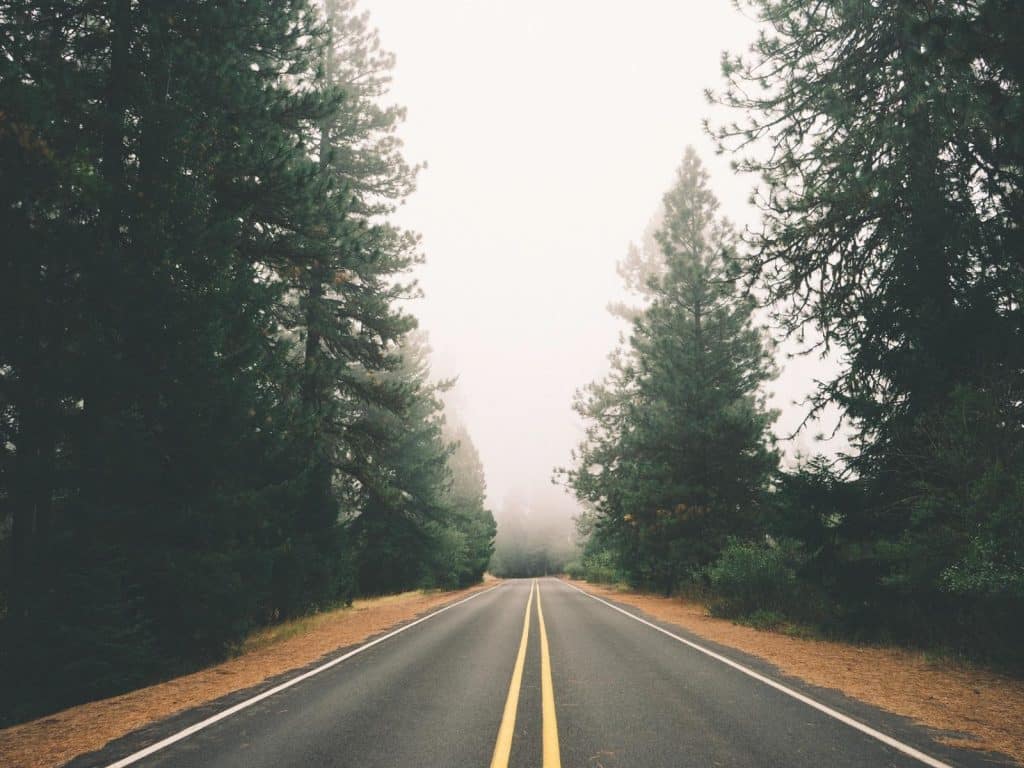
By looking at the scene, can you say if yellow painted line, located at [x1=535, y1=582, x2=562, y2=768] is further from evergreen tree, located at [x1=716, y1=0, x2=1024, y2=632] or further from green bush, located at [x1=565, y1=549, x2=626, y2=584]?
green bush, located at [x1=565, y1=549, x2=626, y2=584]

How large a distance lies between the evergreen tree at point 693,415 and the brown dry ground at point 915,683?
308 inches

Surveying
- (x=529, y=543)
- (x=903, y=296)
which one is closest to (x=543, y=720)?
(x=903, y=296)

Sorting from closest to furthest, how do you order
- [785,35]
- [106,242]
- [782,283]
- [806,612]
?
[106,242], [785,35], [782,283], [806,612]

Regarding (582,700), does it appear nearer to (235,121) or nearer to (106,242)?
(106,242)

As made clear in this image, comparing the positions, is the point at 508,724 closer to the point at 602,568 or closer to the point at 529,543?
the point at 602,568

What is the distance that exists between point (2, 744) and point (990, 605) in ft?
43.5

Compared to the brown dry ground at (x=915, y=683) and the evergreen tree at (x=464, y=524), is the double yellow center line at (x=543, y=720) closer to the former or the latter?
the brown dry ground at (x=915, y=683)

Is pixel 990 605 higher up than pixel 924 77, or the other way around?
pixel 924 77

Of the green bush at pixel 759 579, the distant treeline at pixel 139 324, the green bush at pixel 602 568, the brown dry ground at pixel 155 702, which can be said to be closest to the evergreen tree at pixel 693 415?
→ the green bush at pixel 759 579

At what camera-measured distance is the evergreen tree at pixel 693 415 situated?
19656 mm

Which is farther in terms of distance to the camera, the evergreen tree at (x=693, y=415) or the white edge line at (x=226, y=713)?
the evergreen tree at (x=693, y=415)

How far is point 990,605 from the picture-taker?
842cm

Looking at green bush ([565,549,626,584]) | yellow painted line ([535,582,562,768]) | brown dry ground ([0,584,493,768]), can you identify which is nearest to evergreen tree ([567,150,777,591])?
green bush ([565,549,626,584])

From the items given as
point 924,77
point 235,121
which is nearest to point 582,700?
point 924,77
